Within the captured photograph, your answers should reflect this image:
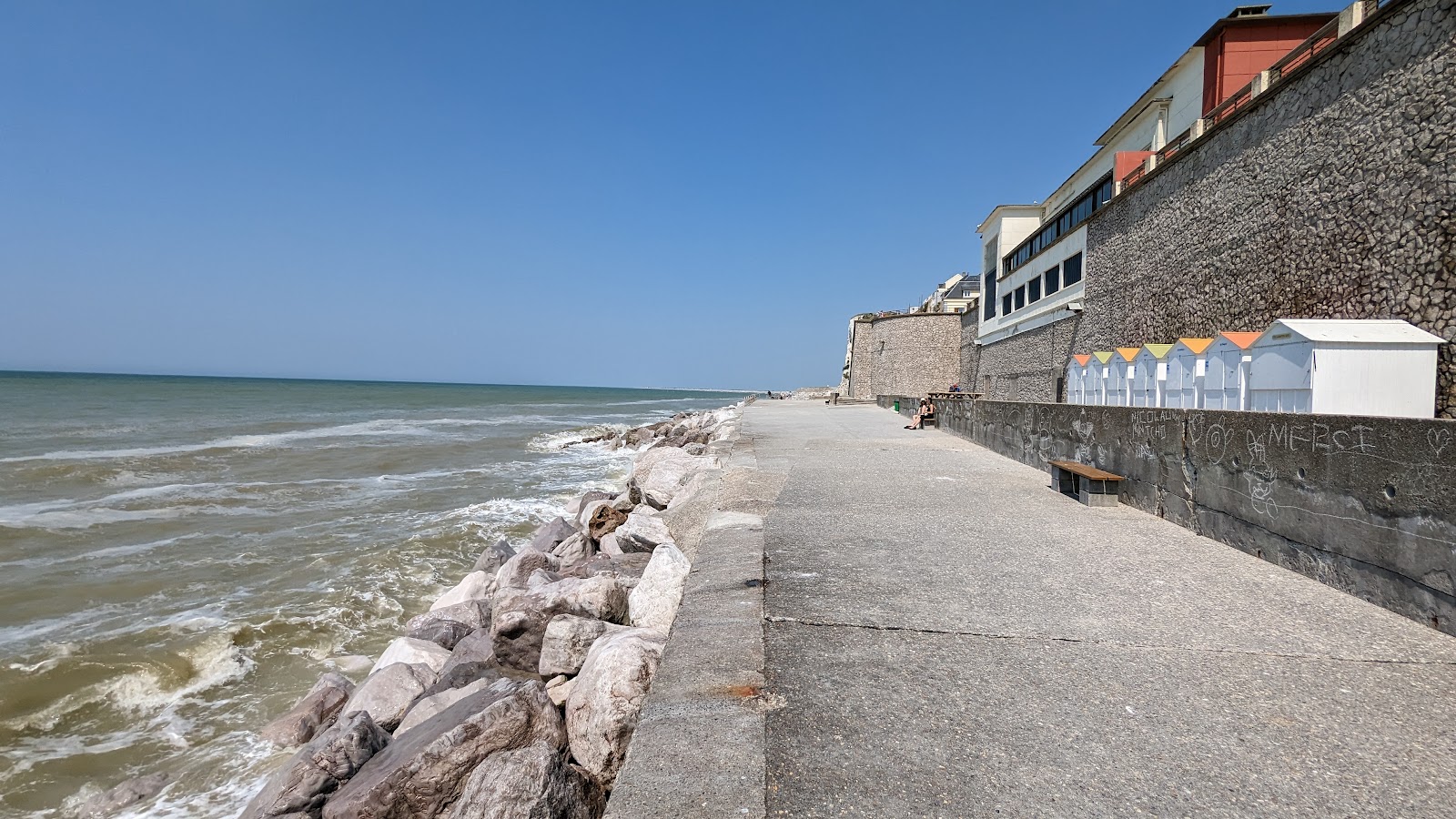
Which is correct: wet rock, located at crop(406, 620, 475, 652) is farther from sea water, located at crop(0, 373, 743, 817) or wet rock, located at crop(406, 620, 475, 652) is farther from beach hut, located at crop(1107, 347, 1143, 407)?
beach hut, located at crop(1107, 347, 1143, 407)

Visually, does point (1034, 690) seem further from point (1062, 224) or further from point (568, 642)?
point (1062, 224)

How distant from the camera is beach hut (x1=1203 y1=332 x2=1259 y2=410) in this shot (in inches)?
386

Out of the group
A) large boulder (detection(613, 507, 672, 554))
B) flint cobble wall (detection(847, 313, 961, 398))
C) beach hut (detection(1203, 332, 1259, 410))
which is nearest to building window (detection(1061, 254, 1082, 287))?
beach hut (detection(1203, 332, 1259, 410))

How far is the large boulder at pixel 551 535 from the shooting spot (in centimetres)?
804

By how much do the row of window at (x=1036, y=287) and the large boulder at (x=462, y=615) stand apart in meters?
22.4

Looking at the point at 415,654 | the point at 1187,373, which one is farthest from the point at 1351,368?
the point at 415,654

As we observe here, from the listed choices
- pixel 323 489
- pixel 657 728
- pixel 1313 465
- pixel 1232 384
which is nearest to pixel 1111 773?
pixel 657 728

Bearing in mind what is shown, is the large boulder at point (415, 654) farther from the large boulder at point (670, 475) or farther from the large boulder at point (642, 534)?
the large boulder at point (670, 475)

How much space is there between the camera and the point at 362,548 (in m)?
8.73

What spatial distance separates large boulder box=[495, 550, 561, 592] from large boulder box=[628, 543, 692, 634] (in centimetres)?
258

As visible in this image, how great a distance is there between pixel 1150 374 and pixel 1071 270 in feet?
39.8

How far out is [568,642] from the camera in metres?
3.75

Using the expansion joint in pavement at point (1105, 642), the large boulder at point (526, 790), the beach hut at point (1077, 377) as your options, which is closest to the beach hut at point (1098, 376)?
the beach hut at point (1077, 377)

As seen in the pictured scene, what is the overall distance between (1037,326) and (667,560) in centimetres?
2503
